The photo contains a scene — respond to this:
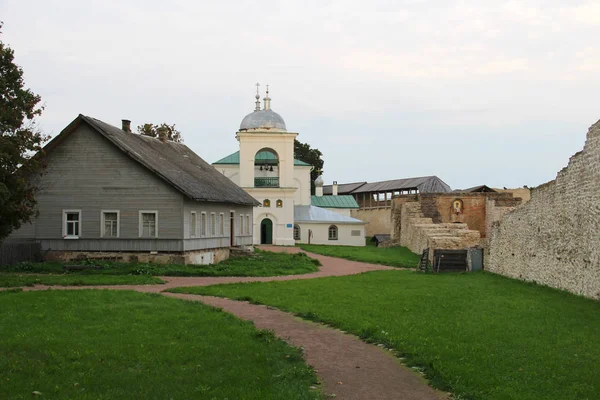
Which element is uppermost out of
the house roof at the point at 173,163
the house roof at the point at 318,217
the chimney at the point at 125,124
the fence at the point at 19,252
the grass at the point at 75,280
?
the chimney at the point at 125,124

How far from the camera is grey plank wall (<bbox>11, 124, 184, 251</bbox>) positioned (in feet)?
99.7

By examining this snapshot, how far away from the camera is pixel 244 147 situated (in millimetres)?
58656

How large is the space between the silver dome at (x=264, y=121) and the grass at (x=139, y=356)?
44.5m

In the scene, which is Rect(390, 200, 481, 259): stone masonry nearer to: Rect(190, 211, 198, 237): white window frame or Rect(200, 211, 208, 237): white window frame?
Rect(200, 211, 208, 237): white window frame

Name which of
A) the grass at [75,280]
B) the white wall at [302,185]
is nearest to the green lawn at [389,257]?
the white wall at [302,185]

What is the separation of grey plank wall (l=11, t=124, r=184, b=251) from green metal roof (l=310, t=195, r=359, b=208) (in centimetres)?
4848

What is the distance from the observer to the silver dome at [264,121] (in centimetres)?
5938

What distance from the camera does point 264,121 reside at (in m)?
59.4

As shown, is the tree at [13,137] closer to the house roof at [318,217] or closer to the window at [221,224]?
the window at [221,224]

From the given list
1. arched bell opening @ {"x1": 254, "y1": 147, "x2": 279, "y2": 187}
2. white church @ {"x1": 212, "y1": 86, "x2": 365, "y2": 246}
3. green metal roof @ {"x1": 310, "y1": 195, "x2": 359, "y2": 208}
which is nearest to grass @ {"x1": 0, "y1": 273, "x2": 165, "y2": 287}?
white church @ {"x1": 212, "y1": 86, "x2": 365, "y2": 246}

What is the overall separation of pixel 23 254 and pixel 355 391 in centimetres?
2362

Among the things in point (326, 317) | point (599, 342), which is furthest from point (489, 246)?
point (599, 342)

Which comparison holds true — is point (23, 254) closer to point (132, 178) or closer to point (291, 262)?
point (132, 178)

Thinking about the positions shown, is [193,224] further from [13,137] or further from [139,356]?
[139,356]
